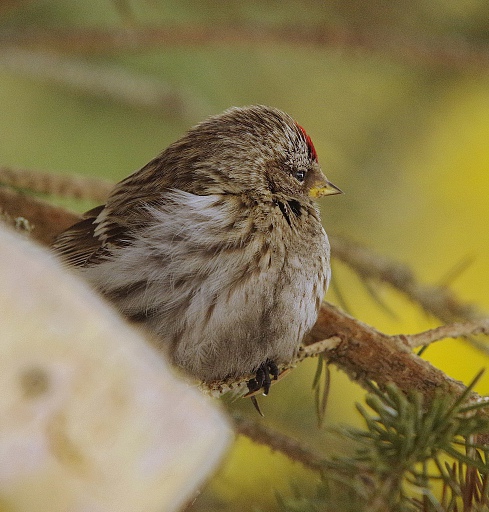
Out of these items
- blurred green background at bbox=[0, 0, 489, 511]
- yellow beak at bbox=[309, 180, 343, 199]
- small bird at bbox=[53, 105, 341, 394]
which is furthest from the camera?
blurred green background at bbox=[0, 0, 489, 511]

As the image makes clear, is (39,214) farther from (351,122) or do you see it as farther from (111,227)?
(351,122)

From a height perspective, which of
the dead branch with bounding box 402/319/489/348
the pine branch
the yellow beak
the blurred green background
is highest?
the dead branch with bounding box 402/319/489/348

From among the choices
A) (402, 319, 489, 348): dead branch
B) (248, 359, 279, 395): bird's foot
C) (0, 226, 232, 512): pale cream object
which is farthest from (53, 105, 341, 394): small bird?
(0, 226, 232, 512): pale cream object

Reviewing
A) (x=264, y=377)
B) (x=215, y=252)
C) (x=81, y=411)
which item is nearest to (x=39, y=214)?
(x=215, y=252)

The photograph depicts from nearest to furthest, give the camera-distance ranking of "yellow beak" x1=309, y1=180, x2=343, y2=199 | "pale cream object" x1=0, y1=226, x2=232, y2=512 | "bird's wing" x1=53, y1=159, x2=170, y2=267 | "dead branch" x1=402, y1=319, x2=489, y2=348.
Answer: "pale cream object" x1=0, y1=226, x2=232, y2=512, "dead branch" x1=402, y1=319, x2=489, y2=348, "bird's wing" x1=53, y1=159, x2=170, y2=267, "yellow beak" x1=309, y1=180, x2=343, y2=199

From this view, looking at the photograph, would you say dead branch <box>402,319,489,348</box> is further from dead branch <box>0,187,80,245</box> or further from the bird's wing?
dead branch <box>0,187,80,245</box>

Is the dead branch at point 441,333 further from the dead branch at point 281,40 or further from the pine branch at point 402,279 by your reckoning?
the dead branch at point 281,40
